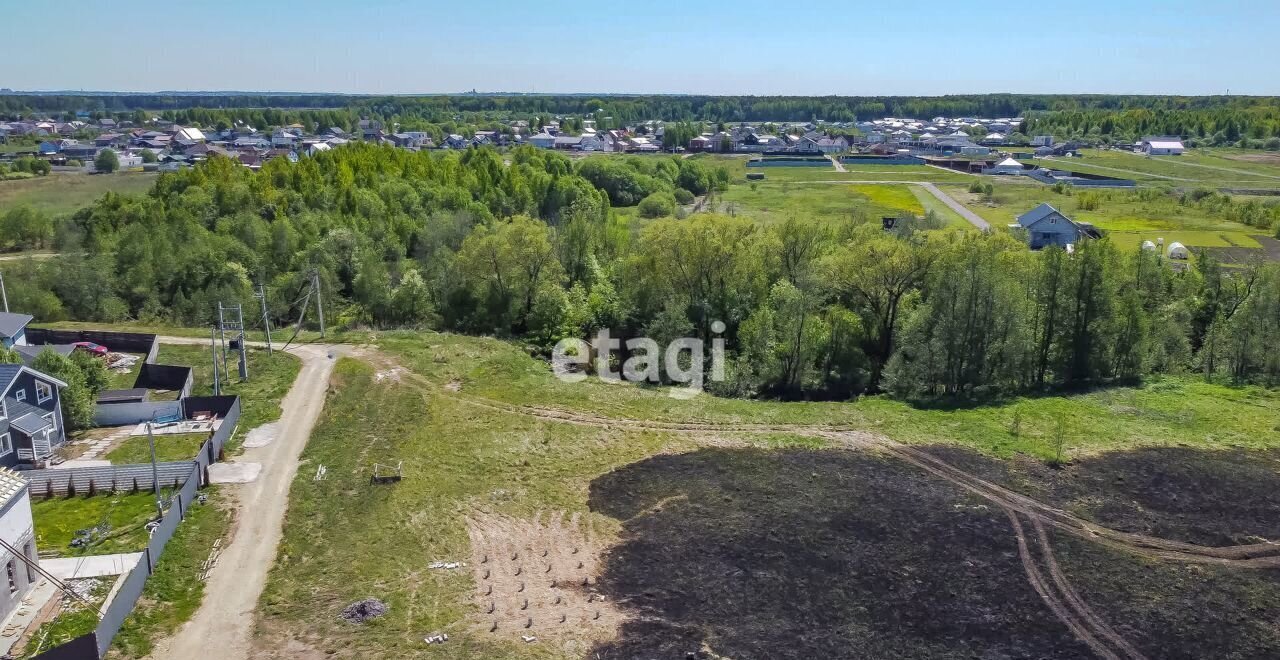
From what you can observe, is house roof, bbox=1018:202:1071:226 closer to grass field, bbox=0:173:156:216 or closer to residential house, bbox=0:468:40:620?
residential house, bbox=0:468:40:620

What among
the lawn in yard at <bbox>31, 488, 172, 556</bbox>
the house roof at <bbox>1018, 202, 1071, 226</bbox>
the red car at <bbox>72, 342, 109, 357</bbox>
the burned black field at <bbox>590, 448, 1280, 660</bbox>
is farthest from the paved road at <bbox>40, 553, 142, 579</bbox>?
the house roof at <bbox>1018, 202, 1071, 226</bbox>

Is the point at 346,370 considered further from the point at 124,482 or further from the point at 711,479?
the point at 711,479

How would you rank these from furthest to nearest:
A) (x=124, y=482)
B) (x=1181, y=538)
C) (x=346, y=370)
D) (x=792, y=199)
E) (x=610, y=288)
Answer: (x=792, y=199) → (x=610, y=288) → (x=346, y=370) → (x=124, y=482) → (x=1181, y=538)

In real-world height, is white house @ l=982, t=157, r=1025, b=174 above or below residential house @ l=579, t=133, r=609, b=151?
below

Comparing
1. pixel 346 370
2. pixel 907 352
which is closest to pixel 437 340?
pixel 346 370

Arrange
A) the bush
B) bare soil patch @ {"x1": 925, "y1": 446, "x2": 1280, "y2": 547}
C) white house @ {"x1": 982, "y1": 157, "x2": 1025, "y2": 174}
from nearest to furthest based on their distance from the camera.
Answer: bare soil patch @ {"x1": 925, "y1": 446, "x2": 1280, "y2": 547} < the bush < white house @ {"x1": 982, "y1": 157, "x2": 1025, "y2": 174}

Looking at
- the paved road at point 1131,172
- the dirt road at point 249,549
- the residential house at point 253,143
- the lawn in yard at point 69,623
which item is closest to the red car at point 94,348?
the dirt road at point 249,549
